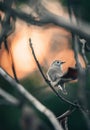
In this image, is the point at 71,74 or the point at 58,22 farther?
the point at 71,74

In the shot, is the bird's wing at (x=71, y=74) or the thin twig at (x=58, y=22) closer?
the thin twig at (x=58, y=22)

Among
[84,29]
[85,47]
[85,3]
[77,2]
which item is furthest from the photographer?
[85,3]

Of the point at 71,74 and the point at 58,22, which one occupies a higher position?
the point at 58,22

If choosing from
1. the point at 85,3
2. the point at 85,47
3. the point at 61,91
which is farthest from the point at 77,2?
the point at 85,3

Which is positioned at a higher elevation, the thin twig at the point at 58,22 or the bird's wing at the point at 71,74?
the thin twig at the point at 58,22

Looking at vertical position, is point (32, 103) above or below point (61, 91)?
above

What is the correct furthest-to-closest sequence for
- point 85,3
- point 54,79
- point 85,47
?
1. point 85,3
2. point 54,79
3. point 85,47

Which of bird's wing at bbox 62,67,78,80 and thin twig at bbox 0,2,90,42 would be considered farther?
bird's wing at bbox 62,67,78,80

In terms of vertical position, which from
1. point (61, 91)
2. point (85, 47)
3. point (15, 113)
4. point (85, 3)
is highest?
point (85, 47)

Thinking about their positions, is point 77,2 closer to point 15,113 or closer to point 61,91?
point 61,91

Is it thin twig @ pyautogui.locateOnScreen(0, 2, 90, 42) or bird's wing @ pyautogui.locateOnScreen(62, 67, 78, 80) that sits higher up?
thin twig @ pyautogui.locateOnScreen(0, 2, 90, 42)

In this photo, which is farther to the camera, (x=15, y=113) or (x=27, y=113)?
(x=15, y=113)
